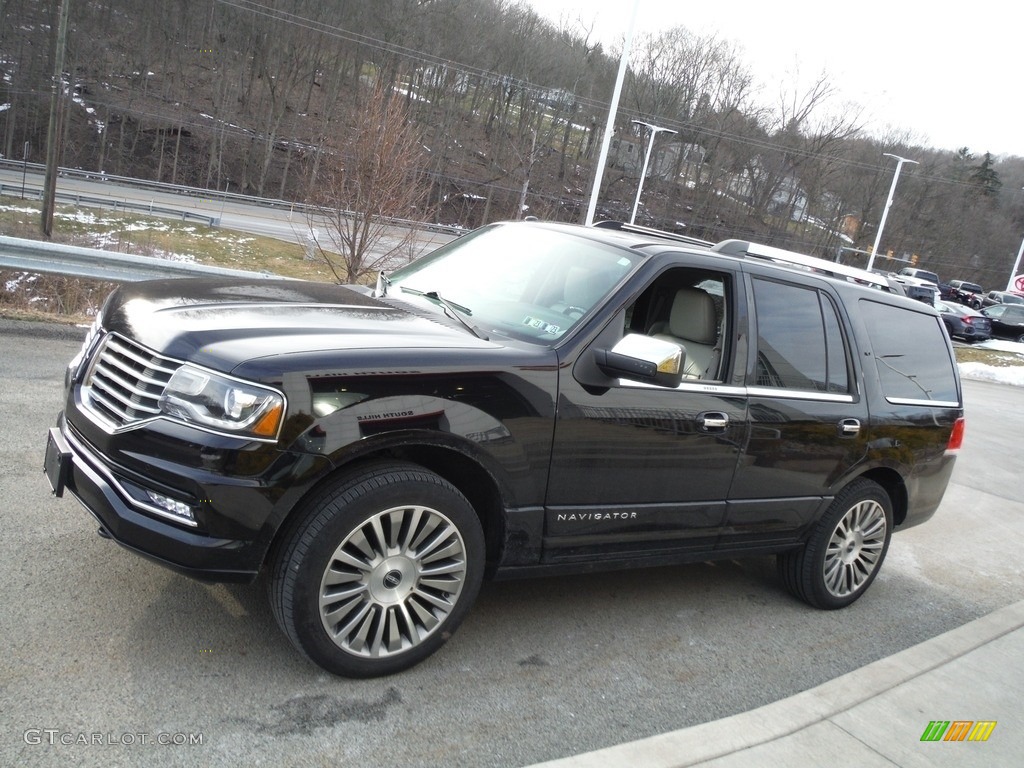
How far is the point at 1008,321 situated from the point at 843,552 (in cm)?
3703

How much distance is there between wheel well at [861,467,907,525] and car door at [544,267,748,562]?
143cm

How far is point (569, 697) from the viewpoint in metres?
3.55

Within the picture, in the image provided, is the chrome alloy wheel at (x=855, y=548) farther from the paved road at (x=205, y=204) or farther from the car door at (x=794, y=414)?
the paved road at (x=205, y=204)

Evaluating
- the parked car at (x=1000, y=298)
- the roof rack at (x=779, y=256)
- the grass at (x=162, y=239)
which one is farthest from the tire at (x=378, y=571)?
the parked car at (x=1000, y=298)

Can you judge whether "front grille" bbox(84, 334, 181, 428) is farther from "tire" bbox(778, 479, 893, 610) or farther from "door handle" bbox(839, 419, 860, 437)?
"tire" bbox(778, 479, 893, 610)

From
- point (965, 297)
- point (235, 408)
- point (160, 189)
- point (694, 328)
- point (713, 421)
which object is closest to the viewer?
point (235, 408)

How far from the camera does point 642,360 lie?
3.55m

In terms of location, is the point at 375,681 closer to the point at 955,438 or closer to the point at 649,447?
the point at 649,447

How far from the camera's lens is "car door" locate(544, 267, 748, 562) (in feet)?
12.0

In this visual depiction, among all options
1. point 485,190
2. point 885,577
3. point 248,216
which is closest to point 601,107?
point 485,190

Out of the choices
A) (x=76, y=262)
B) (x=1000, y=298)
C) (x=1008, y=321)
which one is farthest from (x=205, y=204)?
(x=1000, y=298)

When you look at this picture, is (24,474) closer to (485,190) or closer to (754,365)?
(754,365)

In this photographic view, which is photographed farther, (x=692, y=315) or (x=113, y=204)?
(x=113, y=204)

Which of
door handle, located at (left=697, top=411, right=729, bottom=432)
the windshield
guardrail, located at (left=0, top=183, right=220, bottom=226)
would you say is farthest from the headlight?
guardrail, located at (left=0, top=183, right=220, bottom=226)
